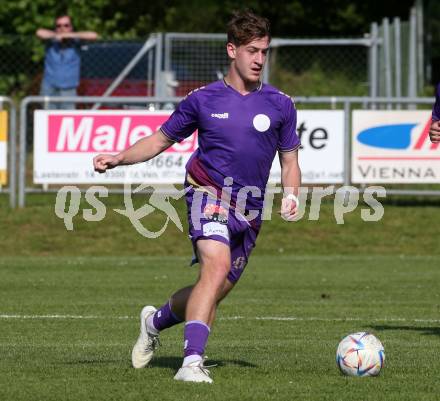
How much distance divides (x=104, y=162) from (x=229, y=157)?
0.74 meters

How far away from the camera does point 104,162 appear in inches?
303

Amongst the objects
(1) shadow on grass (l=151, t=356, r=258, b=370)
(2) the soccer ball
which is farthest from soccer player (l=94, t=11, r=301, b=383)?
(2) the soccer ball

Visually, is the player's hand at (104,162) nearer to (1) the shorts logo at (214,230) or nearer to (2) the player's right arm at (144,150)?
(2) the player's right arm at (144,150)

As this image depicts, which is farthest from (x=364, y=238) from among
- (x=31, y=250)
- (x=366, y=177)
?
(x=31, y=250)

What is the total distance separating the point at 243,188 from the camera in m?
7.77

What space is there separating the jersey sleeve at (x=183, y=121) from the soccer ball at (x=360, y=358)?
5.23ft

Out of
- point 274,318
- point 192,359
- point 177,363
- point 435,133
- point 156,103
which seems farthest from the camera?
point 156,103

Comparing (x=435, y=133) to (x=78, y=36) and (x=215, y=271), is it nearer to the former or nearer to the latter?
(x=215, y=271)

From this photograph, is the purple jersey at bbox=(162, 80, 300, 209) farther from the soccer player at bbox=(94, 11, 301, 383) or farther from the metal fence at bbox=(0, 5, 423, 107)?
the metal fence at bbox=(0, 5, 423, 107)

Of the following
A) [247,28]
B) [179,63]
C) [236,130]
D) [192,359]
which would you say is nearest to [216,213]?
[236,130]

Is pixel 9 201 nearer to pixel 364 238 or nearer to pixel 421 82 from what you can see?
pixel 364 238

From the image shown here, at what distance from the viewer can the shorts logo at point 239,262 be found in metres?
7.82

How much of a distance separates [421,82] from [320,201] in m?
7.98

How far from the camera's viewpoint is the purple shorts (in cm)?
762
